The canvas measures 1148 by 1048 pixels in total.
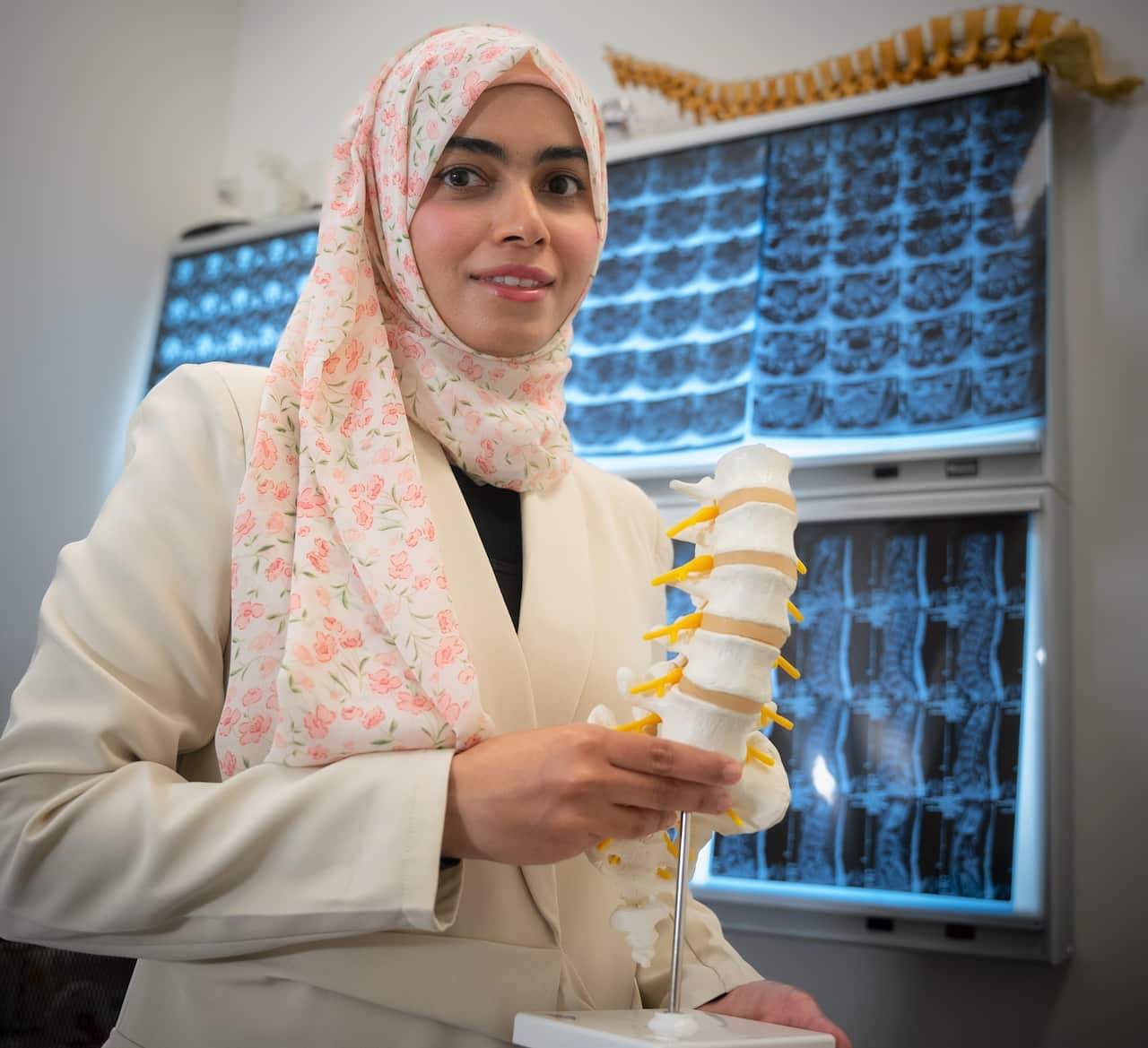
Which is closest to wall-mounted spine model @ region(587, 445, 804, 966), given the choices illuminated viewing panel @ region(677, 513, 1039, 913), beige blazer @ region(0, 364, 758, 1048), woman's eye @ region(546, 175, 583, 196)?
→ beige blazer @ region(0, 364, 758, 1048)

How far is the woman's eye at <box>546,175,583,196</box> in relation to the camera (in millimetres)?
1050

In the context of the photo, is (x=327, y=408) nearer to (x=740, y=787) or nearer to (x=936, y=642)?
(x=740, y=787)

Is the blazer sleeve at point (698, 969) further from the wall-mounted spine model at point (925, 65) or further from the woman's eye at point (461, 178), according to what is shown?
the wall-mounted spine model at point (925, 65)

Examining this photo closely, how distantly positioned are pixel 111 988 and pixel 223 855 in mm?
1458

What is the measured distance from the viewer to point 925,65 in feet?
7.56

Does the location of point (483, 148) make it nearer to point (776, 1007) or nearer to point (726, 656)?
point (726, 656)

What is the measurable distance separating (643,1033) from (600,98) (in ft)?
8.68

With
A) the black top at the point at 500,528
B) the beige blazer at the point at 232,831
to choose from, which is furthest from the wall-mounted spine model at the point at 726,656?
the black top at the point at 500,528

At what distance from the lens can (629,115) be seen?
8.80ft

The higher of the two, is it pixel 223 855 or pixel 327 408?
pixel 327 408

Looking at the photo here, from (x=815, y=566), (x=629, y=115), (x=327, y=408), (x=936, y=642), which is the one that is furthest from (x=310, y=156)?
(x=327, y=408)

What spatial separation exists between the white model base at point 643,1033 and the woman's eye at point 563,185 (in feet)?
2.43

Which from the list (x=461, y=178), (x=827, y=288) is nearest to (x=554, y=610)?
(x=461, y=178)

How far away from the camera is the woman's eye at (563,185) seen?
1050 millimetres
